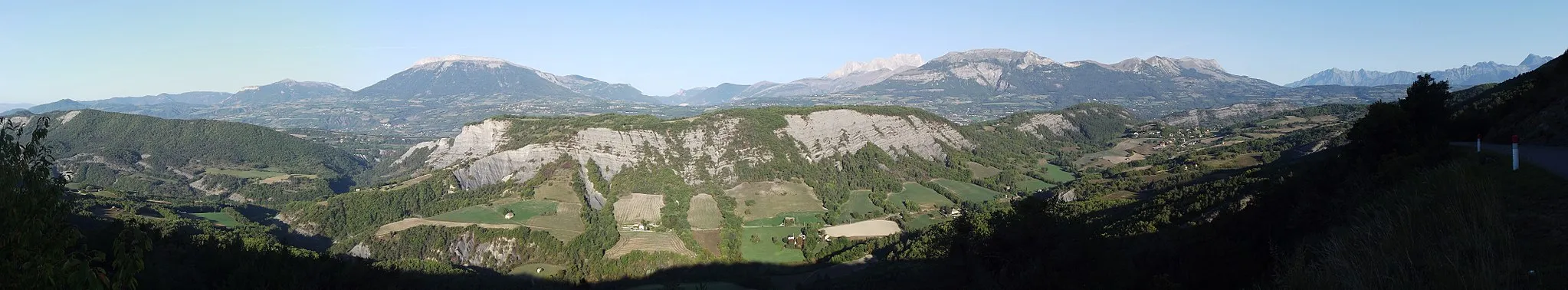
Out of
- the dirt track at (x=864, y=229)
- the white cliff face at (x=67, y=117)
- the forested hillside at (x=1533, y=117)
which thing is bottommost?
the dirt track at (x=864, y=229)

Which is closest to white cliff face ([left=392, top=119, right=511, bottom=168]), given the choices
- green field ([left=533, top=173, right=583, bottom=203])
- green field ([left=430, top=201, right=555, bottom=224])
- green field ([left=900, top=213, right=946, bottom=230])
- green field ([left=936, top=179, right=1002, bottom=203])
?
green field ([left=533, top=173, right=583, bottom=203])

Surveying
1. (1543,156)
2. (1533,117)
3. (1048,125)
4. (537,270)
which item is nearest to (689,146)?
(537,270)

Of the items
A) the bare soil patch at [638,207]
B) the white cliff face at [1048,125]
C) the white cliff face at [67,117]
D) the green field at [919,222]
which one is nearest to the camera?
the green field at [919,222]

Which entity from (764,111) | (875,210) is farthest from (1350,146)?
(764,111)

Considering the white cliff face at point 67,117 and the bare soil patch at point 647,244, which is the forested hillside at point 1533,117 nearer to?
the bare soil patch at point 647,244

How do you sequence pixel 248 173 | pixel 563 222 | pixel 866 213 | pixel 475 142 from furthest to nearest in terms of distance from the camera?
pixel 248 173
pixel 475 142
pixel 866 213
pixel 563 222

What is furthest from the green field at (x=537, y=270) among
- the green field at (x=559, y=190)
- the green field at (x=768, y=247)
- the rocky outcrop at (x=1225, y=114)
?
the rocky outcrop at (x=1225, y=114)

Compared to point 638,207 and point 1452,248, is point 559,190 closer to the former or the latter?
point 638,207
